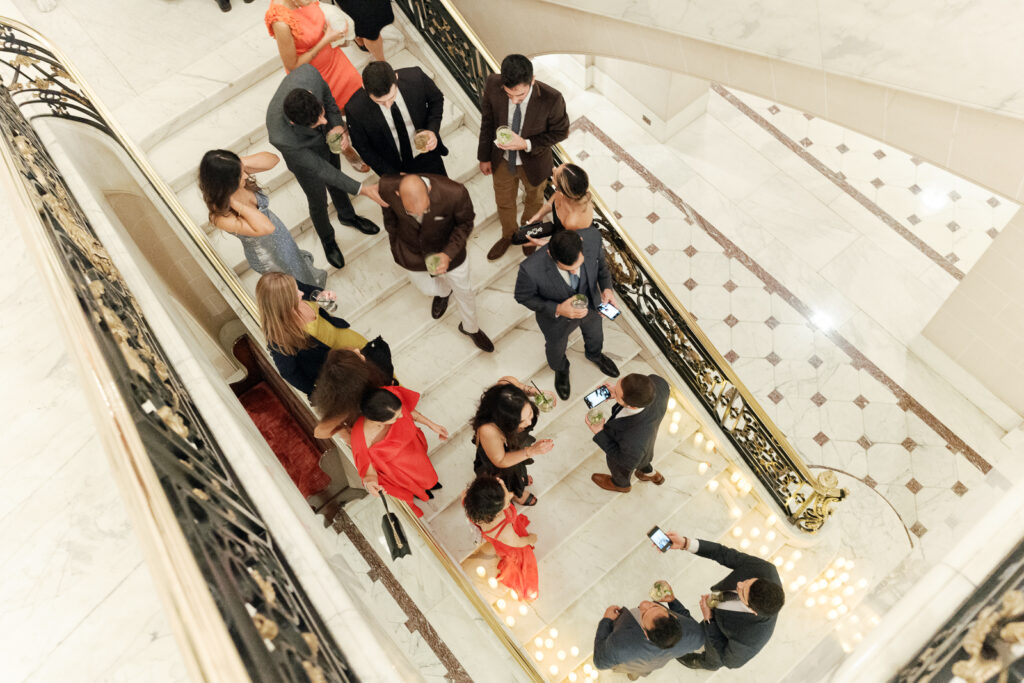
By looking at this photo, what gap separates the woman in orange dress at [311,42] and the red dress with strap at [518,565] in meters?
2.98

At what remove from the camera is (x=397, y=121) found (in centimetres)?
448

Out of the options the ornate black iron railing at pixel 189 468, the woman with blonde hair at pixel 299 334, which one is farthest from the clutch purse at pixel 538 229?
the ornate black iron railing at pixel 189 468

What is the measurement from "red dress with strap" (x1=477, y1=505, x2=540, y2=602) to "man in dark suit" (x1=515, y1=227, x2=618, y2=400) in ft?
4.16

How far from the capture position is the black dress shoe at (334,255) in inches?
208

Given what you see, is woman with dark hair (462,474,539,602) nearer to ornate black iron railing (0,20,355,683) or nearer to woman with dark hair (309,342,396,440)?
woman with dark hair (309,342,396,440)

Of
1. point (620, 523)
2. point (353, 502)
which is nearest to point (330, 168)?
point (353, 502)

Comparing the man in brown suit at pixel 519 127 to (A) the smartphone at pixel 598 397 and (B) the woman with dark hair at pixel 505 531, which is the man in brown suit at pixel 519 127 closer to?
(A) the smartphone at pixel 598 397

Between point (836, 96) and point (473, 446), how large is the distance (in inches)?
136

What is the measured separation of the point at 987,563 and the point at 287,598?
7.02 feet

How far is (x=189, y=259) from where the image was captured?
5.43m

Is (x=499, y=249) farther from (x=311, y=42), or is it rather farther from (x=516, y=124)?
(x=311, y=42)

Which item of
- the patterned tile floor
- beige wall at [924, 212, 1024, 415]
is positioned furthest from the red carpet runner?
beige wall at [924, 212, 1024, 415]

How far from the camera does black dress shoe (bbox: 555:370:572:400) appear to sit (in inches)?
210

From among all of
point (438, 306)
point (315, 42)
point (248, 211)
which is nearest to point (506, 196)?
point (438, 306)
